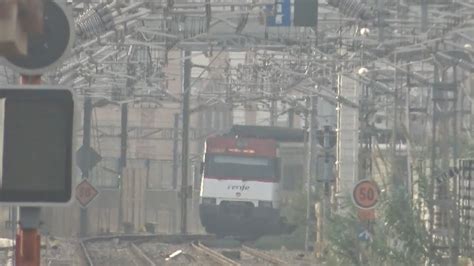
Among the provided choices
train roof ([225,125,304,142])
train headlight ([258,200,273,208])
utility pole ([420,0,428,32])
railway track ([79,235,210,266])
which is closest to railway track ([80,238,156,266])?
railway track ([79,235,210,266])

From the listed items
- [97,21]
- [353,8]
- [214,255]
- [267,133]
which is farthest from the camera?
[267,133]

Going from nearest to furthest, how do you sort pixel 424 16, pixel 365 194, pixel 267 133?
pixel 365 194 < pixel 424 16 < pixel 267 133

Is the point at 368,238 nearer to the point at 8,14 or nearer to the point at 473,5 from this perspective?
the point at 473,5

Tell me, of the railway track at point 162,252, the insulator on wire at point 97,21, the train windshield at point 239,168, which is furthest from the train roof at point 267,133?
the insulator on wire at point 97,21

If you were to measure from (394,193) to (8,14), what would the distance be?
62.5ft

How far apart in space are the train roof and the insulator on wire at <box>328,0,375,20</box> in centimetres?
2112

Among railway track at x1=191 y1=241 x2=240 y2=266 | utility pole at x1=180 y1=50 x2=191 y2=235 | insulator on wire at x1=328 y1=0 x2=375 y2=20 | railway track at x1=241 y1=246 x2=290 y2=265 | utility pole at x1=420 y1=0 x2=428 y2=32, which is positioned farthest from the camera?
utility pole at x1=180 y1=50 x2=191 y2=235

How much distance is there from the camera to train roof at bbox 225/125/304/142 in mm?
44969

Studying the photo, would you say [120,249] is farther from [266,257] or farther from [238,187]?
[266,257]

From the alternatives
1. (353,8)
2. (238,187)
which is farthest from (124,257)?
(353,8)

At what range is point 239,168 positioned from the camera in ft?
143

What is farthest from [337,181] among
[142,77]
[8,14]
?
[8,14]

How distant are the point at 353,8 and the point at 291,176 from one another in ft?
105

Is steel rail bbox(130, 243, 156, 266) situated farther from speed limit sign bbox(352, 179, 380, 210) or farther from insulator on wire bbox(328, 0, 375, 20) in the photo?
insulator on wire bbox(328, 0, 375, 20)
